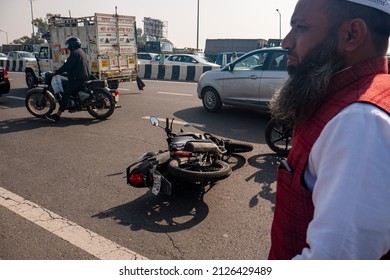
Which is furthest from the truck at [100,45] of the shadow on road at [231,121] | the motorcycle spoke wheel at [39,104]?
the shadow on road at [231,121]

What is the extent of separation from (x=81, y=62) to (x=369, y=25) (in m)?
7.34

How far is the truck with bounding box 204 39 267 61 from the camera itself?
32.9 m

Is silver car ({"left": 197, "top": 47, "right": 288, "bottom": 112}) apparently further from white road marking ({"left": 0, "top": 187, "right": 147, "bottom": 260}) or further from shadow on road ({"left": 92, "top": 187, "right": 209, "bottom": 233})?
white road marking ({"left": 0, "top": 187, "right": 147, "bottom": 260})

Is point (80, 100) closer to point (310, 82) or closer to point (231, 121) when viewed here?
point (231, 121)

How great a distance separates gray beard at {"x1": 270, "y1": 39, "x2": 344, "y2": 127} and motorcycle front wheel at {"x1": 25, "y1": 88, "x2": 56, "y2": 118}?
739cm

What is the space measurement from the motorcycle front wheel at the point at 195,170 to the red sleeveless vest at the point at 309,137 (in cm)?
231

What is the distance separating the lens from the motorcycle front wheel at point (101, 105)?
25.1 ft

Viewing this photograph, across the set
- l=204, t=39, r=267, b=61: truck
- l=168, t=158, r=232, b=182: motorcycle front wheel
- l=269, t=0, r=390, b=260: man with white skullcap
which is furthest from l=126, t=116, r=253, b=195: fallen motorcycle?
l=204, t=39, r=267, b=61: truck

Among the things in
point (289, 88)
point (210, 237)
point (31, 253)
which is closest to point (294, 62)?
point (289, 88)

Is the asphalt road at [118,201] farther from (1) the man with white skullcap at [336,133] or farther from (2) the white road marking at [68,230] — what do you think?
(1) the man with white skullcap at [336,133]

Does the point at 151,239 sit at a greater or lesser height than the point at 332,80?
lesser

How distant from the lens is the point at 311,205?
941mm

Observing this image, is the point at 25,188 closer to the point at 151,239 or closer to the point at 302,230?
the point at 151,239

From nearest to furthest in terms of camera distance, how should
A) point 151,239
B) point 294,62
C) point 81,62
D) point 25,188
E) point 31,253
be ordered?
point 294,62
point 31,253
point 151,239
point 25,188
point 81,62
